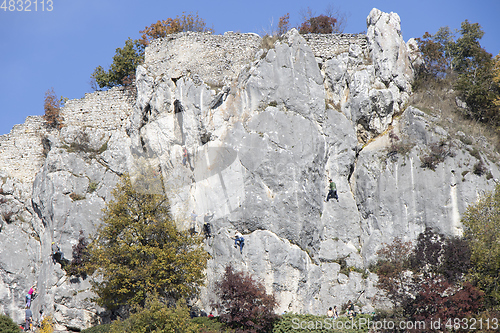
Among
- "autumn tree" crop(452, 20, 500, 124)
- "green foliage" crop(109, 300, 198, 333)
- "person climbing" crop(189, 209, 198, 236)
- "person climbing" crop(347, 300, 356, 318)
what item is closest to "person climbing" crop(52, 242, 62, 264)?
"person climbing" crop(189, 209, 198, 236)

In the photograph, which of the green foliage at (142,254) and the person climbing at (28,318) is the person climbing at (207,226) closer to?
the green foliage at (142,254)

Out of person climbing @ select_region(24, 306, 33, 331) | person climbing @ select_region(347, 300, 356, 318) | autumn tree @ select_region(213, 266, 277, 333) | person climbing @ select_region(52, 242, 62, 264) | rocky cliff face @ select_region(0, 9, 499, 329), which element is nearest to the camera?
autumn tree @ select_region(213, 266, 277, 333)

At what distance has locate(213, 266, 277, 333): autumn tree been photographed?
27.0m

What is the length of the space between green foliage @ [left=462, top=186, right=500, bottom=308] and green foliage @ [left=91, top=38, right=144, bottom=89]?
2373 cm

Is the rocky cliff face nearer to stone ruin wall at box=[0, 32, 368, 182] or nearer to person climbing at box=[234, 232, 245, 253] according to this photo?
stone ruin wall at box=[0, 32, 368, 182]

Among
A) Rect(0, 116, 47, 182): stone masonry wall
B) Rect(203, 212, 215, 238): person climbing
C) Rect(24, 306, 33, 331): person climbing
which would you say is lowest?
Rect(24, 306, 33, 331): person climbing

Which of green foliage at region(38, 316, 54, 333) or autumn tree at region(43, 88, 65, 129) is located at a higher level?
autumn tree at region(43, 88, 65, 129)

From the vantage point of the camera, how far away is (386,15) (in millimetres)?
36531

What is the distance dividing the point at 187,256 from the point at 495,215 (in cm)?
1506

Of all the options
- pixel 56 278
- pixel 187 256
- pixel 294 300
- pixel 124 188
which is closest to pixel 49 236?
pixel 56 278

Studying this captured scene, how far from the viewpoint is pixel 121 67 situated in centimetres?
4072

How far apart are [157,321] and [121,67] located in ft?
68.3

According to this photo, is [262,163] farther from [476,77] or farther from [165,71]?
[476,77]

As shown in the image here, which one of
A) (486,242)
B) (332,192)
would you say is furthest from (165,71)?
(486,242)
